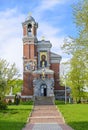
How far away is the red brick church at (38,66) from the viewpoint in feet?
240

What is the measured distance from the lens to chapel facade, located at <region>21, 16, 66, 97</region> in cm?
7312

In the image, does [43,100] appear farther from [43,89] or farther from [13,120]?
[13,120]

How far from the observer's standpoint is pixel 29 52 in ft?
244

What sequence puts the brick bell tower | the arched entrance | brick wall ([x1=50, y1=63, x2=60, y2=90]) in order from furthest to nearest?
brick wall ([x1=50, y1=63, x2=60, y2=90]), the arched entrance, the brick bell tower

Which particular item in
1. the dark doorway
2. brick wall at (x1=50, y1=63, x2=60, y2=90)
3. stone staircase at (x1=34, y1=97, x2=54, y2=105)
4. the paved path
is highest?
brick wall at (x1=50, y1=63, x2=60, y2=90)

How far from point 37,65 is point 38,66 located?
348 mm

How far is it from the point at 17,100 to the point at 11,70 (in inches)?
242

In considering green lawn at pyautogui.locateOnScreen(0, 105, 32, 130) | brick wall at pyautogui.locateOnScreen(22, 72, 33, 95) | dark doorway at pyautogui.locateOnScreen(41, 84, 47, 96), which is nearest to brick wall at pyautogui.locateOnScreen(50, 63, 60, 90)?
dark doorway at pyautogui.locateOnScreen(41, 84, 47, 96)

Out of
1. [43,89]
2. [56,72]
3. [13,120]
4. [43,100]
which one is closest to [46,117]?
Answer: [13,120]

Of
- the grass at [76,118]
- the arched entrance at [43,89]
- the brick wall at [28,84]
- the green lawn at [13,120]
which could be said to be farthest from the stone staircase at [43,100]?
the green lawn at [13,120]

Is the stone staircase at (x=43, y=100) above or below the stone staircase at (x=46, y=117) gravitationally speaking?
above

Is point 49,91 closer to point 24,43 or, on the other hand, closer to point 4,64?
point 24,43

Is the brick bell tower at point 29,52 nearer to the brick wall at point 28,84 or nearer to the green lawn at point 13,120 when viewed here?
the brick wall at point 28,84

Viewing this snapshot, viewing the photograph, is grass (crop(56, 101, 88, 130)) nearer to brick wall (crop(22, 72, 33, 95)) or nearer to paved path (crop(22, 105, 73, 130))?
paved path (crop(22, 105, 73, 130))
